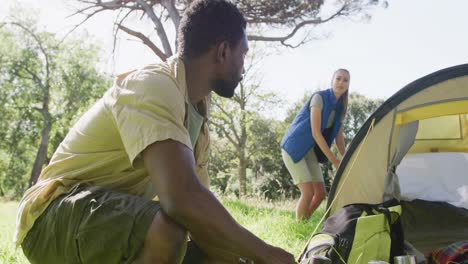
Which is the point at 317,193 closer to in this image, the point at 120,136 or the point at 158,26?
the point at 120,136

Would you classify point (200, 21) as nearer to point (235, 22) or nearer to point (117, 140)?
point (235, 22)

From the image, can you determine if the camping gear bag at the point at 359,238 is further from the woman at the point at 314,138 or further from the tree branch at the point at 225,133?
the tree branch at the point at 225,133

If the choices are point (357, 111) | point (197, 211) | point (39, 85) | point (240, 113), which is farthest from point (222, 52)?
point (39, 85)

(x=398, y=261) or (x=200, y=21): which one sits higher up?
(x=200, y=21)

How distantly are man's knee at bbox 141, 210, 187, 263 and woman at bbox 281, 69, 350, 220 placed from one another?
2695 mm

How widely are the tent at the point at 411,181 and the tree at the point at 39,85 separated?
61.5ft

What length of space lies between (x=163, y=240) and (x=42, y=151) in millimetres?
18645

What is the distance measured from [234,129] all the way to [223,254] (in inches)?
596

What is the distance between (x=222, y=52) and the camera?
1705 millimetres

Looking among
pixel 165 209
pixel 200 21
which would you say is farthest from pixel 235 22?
pixel 165 209

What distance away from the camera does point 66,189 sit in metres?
1.53

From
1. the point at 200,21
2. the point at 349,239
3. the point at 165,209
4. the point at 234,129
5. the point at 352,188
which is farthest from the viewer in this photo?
the point at 234,129

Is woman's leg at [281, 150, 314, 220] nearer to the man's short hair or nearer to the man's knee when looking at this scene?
the man's short hair

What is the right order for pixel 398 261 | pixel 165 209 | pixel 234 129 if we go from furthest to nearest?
1. pixel 234 129
2. pixel 398 261
3. pixel 165 209
